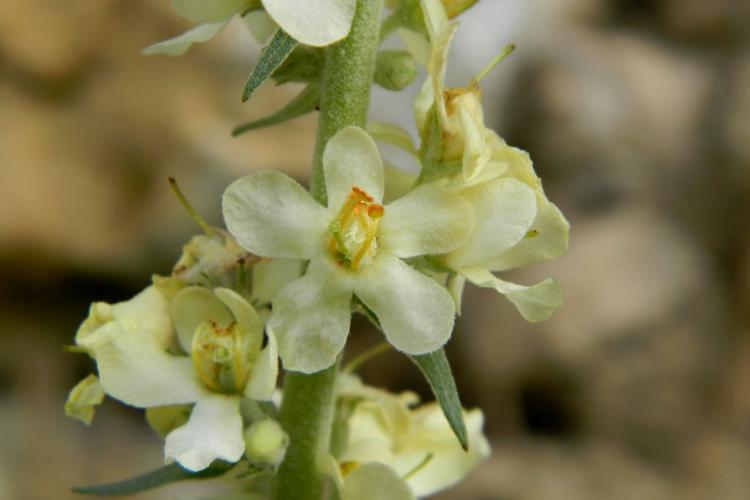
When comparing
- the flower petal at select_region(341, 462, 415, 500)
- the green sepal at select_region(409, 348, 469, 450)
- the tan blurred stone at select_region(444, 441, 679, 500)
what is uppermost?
the green sepal at select_region(409, 348, 469, 450)

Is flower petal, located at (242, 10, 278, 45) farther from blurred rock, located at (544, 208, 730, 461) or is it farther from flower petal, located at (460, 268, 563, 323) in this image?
blurred rock, located at (544, 208, 730, 461)

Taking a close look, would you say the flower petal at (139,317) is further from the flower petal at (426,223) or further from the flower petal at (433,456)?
the flower petal at (433,456)

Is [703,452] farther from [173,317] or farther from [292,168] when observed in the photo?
[173,317]

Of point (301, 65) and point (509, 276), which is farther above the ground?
point (301, 65)

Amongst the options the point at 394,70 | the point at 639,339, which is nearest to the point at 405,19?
the point at 394,70

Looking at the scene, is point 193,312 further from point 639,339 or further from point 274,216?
point 639,339

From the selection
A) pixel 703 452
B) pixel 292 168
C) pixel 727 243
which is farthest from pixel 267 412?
pixel 727 243

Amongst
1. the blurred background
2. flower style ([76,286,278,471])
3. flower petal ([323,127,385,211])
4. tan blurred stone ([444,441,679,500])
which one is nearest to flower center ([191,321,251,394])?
flower style ([76,286,278,471])
